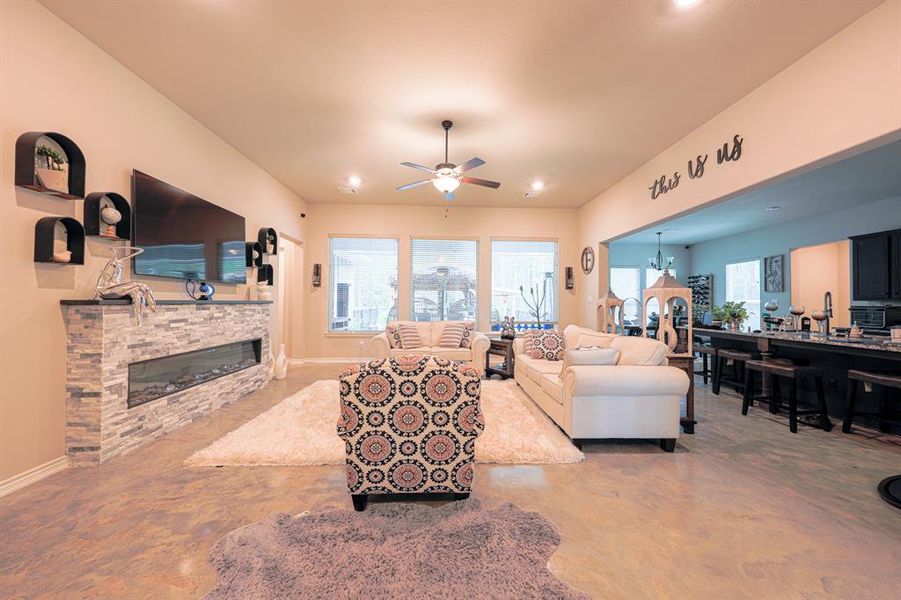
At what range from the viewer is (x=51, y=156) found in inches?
96.9

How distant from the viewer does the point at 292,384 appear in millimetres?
5195

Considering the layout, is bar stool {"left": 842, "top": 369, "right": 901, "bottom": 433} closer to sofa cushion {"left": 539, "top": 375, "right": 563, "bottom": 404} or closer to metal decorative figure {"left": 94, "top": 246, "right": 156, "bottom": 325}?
Answer: sofa cushion {"left": 539, "top": 375, "right": 563, "bottom": 404}

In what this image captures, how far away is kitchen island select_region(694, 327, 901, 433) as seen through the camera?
320cm

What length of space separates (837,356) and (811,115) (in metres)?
2.52

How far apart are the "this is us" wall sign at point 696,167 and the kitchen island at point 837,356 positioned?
1904 mm

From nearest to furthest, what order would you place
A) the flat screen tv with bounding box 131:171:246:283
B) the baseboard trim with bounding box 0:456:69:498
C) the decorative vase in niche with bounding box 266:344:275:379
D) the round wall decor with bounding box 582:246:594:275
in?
the baseboard trim with bounding box 0:456:69:498
the flat screen tv with bounding box 131:171:246:283
the decorative vase in niche with bounding box 266:344:275:379
the round wall decor with bounding box 582:246:594:275

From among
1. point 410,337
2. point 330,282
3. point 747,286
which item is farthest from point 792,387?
point 330,282

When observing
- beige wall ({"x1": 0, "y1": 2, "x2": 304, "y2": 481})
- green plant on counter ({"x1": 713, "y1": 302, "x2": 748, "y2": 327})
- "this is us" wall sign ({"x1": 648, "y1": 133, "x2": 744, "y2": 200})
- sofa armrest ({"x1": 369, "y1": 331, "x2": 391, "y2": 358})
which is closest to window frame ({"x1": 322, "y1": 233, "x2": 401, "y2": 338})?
sofa armrest ({"x1": 369, "y1": 331, "x2": 391, "y2": 358})

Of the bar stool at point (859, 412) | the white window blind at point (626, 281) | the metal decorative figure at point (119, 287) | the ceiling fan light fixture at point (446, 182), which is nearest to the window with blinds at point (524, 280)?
the ceiling fan light fixture at point (446, 182)

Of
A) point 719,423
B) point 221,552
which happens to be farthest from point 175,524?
point 719,423

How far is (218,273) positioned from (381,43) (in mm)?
2998

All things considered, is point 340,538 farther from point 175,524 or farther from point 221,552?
point 175,524

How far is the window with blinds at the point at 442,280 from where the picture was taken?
23.8 feet

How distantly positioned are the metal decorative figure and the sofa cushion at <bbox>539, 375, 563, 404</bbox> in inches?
132
